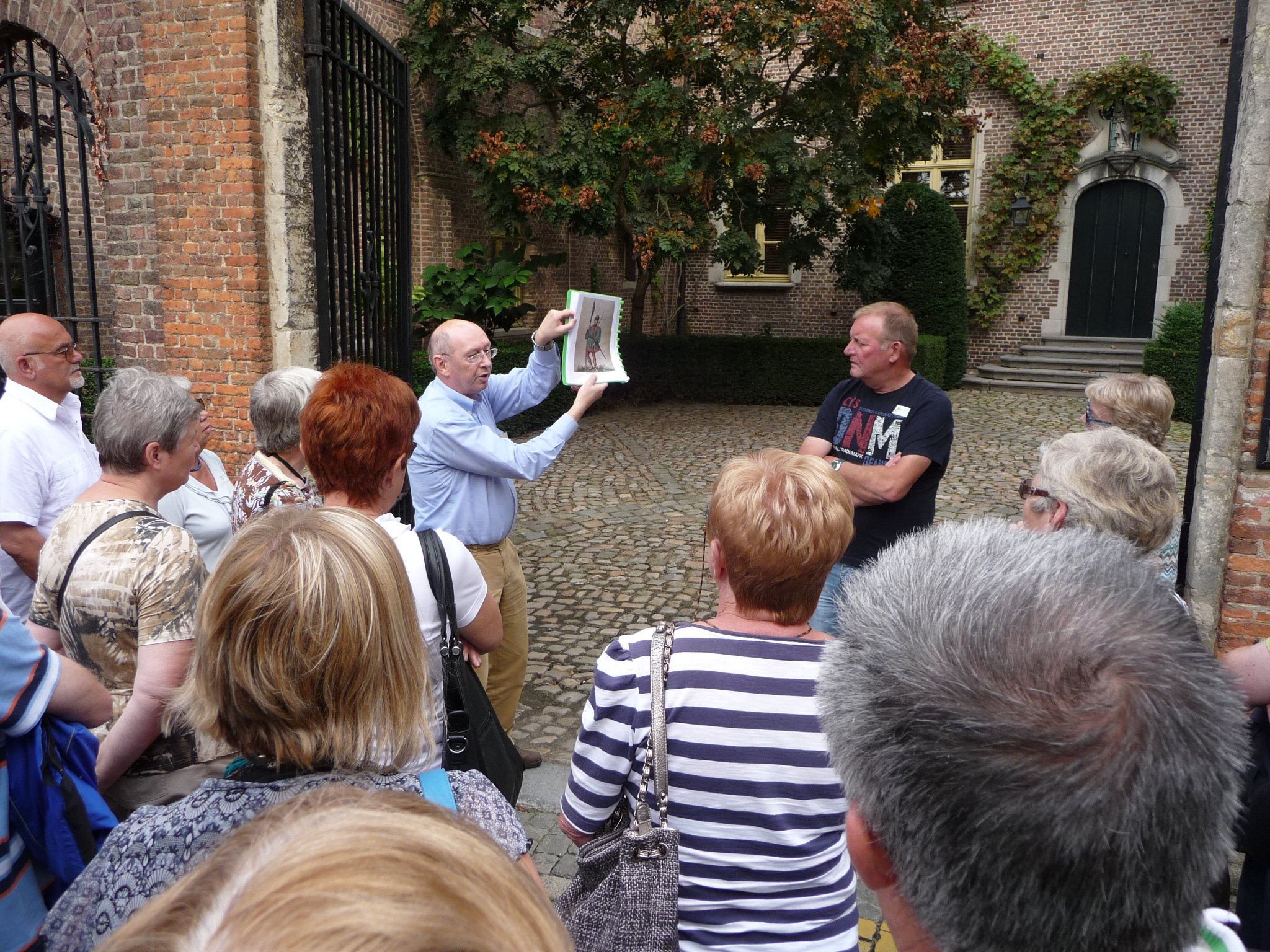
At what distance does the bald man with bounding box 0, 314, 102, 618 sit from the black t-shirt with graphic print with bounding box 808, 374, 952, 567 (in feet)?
9.04

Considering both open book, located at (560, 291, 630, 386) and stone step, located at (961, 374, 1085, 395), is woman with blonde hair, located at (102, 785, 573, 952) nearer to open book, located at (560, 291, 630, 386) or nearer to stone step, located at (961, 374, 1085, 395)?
open book, located at (560, 291, 630, 386)

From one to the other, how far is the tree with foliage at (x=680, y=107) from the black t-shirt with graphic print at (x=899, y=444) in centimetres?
920

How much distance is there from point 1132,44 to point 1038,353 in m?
5.50

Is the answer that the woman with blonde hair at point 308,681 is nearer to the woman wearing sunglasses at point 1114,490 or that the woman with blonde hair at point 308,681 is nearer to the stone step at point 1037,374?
the woman wearing sunglasses at point 1114,490

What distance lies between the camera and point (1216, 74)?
15.7 meters

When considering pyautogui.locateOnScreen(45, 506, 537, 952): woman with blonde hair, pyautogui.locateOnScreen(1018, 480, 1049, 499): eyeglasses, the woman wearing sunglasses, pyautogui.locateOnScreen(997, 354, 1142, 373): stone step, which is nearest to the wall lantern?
pyautogui.locateOnScreen(997, 354, 1142, 373): stone step

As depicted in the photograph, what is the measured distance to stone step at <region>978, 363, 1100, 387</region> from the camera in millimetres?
16484

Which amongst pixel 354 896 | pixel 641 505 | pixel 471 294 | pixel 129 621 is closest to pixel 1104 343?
pixel 471 294

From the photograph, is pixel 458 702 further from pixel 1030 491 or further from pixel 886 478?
pixel 886 478

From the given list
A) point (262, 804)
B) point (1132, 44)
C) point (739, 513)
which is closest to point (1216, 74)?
point (1132, 44)

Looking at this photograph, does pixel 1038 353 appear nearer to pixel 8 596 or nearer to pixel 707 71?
pixel 707 71

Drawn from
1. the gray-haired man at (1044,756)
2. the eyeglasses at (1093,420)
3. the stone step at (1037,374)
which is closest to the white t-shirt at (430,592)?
the gray-haired man at (1044,756)

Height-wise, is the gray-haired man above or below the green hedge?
above

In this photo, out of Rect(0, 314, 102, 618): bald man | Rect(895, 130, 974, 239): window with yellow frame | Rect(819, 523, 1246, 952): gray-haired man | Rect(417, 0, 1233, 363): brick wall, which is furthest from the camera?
Rect(895, 130, 974, 239): window with yellow frame
